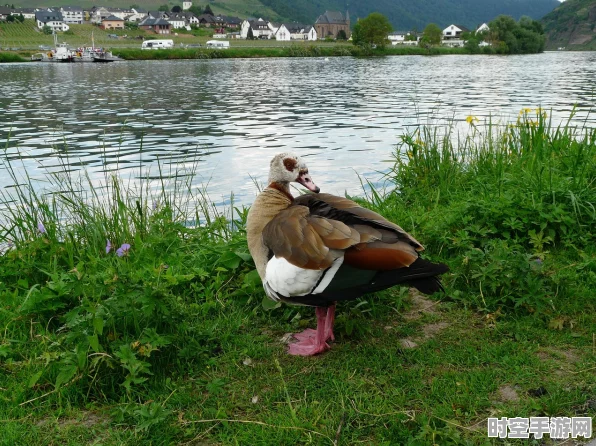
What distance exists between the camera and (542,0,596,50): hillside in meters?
151

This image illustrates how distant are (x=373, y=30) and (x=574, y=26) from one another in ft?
307

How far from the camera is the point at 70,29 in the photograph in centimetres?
16088

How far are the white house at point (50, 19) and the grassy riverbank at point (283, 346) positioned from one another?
182 m

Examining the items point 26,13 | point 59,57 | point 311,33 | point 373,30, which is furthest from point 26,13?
point 373,30

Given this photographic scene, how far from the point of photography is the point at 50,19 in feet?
558

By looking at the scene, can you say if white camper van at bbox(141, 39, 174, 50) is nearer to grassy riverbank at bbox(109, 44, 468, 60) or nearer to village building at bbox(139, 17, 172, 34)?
grassy riverbank at bbox(109, 44, 468, 60)

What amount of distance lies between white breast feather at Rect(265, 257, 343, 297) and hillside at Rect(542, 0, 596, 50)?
160671 mm

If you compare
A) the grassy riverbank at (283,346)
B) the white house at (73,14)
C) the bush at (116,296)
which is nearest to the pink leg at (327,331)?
the grassy riverbank at (283,346)

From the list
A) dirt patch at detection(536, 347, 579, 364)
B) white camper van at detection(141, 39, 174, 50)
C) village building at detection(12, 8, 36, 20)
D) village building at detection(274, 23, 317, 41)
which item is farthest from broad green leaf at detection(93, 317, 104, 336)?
village building at detection(274, 23, 317, 41)

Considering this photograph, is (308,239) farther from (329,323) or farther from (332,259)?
(329,323)

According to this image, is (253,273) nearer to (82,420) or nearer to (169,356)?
(169,356)

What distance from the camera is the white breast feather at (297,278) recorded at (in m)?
3.47

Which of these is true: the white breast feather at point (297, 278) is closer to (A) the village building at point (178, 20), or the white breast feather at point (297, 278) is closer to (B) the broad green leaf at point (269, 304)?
(B) the broad green leaf at point (269, 304)

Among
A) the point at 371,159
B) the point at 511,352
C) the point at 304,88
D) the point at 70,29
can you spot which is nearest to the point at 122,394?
the point at 511,352
